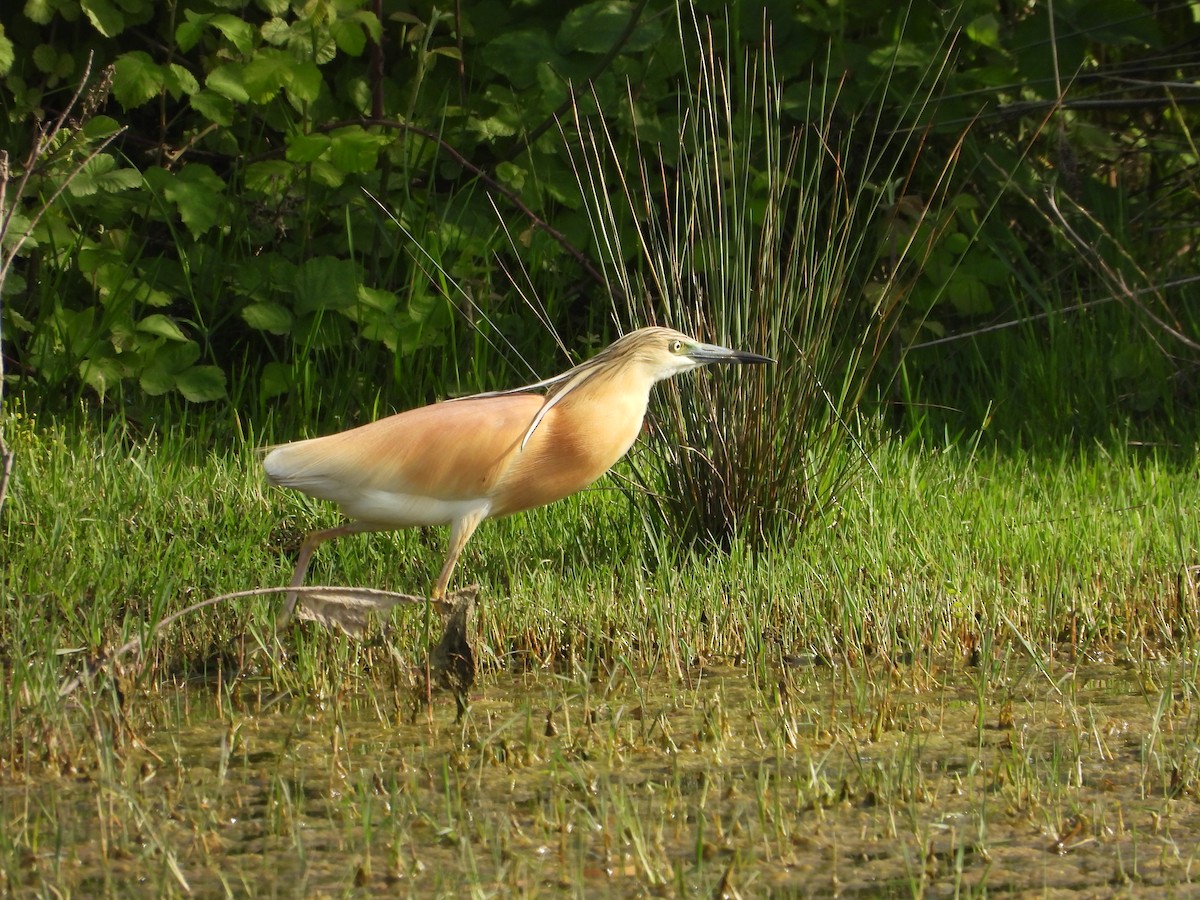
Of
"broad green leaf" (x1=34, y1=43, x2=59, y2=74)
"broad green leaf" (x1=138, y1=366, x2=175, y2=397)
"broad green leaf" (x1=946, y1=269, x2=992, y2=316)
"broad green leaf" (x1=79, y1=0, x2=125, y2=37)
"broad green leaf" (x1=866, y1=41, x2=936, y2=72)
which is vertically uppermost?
"broad green leaf" (x1=79, y1=0, x2=125, y2=37)

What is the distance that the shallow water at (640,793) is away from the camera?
2.70 metres

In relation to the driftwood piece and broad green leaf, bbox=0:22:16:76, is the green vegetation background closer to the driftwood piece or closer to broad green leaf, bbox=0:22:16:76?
broad green leaf, bbox=0:22:16:76

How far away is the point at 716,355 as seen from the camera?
4.34 meters

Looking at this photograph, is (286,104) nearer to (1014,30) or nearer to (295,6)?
(295,6)

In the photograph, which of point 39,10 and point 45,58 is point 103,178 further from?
point 45,58

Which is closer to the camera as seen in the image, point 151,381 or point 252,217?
point 151,381

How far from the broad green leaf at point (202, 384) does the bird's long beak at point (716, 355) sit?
219cm

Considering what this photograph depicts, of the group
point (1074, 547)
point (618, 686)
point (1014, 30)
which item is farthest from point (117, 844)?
point (1014, 30)

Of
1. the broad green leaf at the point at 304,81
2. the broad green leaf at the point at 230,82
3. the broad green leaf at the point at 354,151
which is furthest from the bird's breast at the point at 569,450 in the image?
the broad green leaf at the point at 230,82

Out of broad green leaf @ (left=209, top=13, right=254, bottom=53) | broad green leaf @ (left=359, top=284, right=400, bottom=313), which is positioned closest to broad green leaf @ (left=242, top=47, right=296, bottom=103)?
broad green leaf @ (left=209, top=13, right=254, bottom=53)

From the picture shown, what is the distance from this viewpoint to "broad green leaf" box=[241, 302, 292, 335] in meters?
5.85

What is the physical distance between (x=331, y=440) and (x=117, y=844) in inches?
62.2

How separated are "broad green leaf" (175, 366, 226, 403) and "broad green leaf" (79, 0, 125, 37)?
4.13 feet

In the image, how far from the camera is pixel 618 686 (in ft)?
12.8
